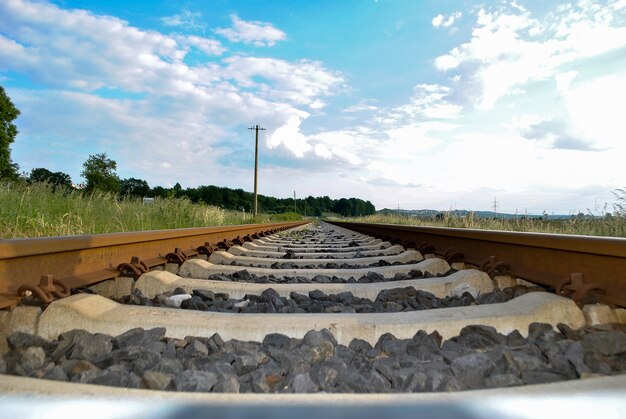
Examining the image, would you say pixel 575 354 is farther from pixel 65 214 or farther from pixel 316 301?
pixel 65 214

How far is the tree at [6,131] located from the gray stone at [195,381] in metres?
45.3

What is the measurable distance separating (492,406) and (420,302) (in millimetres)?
1874

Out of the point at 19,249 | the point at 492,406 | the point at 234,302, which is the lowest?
the point at 234,302

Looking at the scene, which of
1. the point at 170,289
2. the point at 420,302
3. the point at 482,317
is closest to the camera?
the point at 482,317

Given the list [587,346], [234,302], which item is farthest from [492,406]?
[234,302]

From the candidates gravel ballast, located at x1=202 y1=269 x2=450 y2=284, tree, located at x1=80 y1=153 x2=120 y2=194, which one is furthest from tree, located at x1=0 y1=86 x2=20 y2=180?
gravel ballast, located at x1=202 y1=269 x2=450 y2=284

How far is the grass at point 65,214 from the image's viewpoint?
5297 millimetres

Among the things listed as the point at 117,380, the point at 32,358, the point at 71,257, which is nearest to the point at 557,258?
the point at 117,380

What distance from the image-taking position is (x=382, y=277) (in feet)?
13.1

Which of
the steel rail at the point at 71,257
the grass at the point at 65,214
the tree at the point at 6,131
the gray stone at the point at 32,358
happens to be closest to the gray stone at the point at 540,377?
the gray stone at the point at 32,358

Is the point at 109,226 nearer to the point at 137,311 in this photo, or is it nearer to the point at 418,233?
the point at 418,233

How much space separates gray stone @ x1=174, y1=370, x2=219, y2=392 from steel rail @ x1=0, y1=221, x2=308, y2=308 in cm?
115

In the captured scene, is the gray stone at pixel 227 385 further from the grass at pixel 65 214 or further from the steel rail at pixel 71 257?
the grass at pixel 65 214

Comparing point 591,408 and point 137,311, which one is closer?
point 591,408
